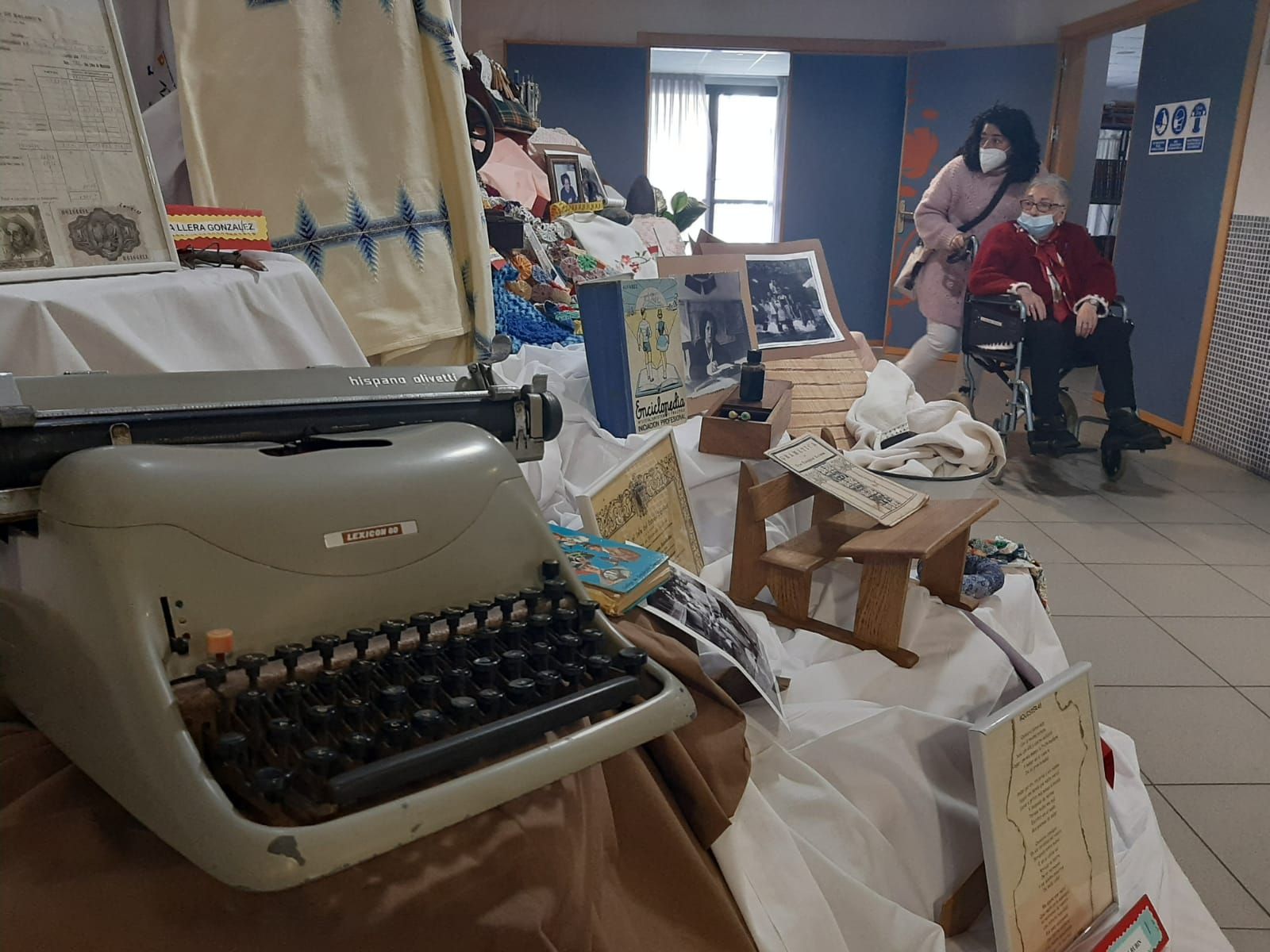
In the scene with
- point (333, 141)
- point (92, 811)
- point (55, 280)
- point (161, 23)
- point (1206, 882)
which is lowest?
point (1206, 882)

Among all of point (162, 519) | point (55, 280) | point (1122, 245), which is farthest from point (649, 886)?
point (1122, 245)

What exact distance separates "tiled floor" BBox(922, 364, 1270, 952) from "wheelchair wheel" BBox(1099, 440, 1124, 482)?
0.05 meters

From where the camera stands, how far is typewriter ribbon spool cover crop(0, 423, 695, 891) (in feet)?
2.14

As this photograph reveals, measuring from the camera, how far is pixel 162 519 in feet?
2.43

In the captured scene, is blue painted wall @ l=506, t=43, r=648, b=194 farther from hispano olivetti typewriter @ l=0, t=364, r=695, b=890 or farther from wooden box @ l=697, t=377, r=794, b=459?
hispano olivetti typewriter @ l=0, t=364, r=695, b=890

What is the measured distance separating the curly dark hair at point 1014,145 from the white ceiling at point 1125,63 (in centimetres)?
111

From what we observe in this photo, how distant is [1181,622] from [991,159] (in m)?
4.05

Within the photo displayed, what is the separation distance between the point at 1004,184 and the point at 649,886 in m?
6.06

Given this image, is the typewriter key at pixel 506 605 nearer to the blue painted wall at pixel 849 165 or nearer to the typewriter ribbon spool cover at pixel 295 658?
the typewriter ribbon spool cover at pixel 295 658

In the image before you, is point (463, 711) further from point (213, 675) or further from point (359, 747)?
point (213, 675)

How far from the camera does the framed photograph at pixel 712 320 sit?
7.62 ft

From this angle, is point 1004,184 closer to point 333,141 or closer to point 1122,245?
point 1122,245

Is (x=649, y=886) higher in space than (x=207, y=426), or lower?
lower

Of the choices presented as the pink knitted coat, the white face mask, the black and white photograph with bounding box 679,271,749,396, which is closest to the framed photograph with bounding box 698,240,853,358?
the black and white photograph with bounding box 679,271,749,396
